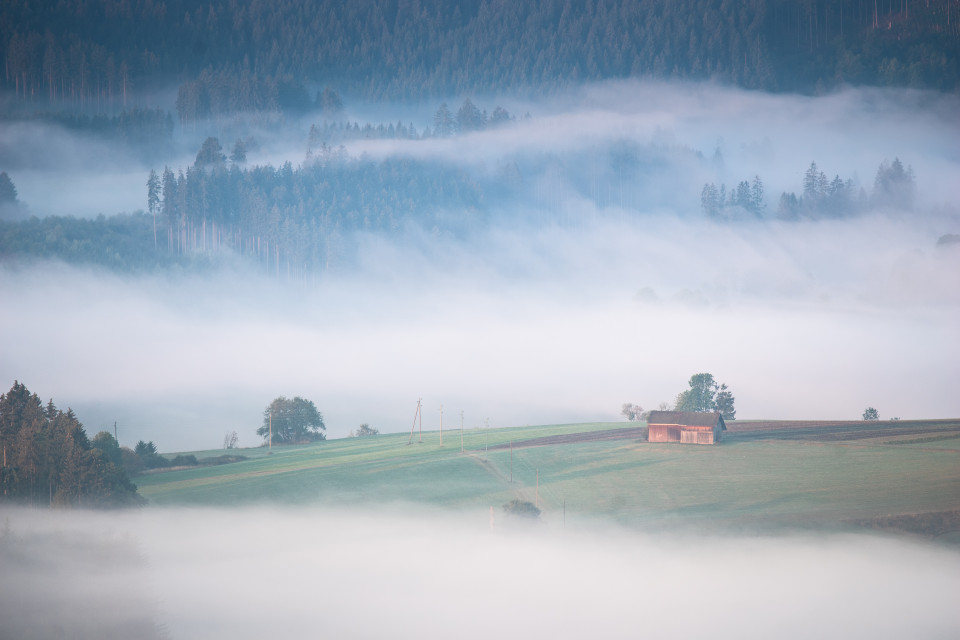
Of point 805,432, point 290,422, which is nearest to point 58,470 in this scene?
point 290,422

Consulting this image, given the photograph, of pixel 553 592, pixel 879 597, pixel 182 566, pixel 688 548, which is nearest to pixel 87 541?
pixel 182 566

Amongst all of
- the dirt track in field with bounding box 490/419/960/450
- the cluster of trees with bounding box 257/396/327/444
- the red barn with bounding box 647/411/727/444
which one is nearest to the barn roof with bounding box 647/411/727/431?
the red barn with bounding box 647/411/727/444

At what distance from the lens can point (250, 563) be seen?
82750 millimetres

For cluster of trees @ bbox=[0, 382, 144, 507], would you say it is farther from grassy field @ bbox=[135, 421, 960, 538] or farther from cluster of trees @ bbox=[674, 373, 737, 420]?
cluster of trees @ bbox=[674, 373, 737, 420]

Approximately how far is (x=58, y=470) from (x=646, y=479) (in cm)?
6490

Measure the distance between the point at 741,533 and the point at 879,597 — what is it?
13.6 meters

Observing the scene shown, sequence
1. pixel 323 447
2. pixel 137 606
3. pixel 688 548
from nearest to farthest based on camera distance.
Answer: pixel 137 606, pixel 688 548, pixel 323 447

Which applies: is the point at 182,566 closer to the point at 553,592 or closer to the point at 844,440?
the point at 553,592

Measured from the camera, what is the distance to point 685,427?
12006cm

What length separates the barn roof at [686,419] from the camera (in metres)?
120

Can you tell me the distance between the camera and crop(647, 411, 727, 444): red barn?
391 feet

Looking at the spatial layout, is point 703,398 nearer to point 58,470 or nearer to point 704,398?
point 704,398

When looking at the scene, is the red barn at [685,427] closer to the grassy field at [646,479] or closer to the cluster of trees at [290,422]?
the grassy field at [646,479]

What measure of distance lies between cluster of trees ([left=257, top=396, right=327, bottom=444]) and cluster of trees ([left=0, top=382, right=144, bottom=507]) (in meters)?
41.7
